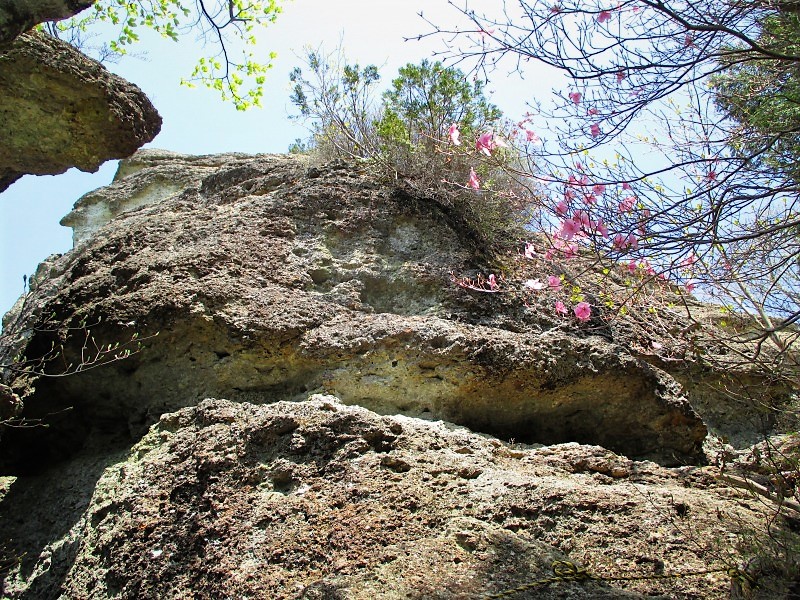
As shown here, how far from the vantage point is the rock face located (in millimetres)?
4066

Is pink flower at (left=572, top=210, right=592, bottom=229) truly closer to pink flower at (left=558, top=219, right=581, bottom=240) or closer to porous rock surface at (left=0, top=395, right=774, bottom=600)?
pink flower at (left=558, top=219, right=581, bottom=240)

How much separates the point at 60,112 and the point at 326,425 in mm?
2871

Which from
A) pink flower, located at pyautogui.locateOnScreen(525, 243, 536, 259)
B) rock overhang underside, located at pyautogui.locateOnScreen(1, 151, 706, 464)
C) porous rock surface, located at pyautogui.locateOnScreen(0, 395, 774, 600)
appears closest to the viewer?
porous rock surface, located at pyautogui.locateOnScreen(0, 395, 774, 600)

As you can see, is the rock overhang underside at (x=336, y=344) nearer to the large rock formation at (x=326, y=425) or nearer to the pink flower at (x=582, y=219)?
the large rock formation at (x=326, y=425)

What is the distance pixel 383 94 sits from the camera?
5.92 meters

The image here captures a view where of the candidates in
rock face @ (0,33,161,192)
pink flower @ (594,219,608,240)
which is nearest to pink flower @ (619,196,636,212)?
pink flower @ (594,219,608,240)

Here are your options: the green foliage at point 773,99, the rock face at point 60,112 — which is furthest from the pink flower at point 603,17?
the rock face at point 60,112

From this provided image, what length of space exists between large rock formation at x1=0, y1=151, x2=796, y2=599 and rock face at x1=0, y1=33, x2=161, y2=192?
62 cm

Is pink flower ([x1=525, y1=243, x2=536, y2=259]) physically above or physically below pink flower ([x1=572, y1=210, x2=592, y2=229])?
above

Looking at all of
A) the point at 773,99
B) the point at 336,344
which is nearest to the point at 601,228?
the point at 336,344

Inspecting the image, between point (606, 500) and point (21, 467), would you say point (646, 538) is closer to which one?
point (606, 500)

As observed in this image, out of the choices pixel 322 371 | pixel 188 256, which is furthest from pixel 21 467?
pixel 322 371

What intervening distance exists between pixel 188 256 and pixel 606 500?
2.84 m

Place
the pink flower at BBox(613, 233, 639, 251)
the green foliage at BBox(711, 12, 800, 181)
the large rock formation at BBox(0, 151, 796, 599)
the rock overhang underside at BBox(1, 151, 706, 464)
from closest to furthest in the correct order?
the large rock formation at BBox(0, 151, 796, 599) < the pink flower at BBox(613, 233, 639, 251) < the green foliage at BBox(711, 12, 800, 181) < the rock overhang underside at BBox(1, 151, 706, 464)
